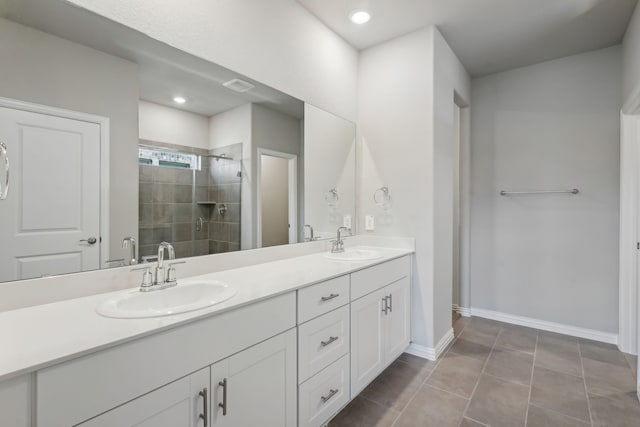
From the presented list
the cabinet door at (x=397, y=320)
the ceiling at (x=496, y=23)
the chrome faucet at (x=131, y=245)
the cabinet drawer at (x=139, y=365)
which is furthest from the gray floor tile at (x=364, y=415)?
the ceiling at (x=496, y=23)

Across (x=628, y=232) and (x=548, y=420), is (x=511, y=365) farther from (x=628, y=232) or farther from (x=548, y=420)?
(x=628, y=232)

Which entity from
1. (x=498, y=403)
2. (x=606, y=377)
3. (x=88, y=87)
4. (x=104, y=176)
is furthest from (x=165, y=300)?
(x=606, y=377)

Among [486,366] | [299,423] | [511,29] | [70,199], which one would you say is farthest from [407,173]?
[70,199]

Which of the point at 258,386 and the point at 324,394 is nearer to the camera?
the point at 258,386

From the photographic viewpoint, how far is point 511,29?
243 cm

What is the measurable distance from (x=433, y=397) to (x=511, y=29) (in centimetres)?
272

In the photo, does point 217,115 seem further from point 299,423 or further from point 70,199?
point 299,423

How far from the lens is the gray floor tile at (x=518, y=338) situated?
2.59 meters

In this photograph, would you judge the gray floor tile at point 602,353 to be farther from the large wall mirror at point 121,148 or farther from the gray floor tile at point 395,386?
the large wall mirror at point 121,148

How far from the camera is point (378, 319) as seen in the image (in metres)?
2.00

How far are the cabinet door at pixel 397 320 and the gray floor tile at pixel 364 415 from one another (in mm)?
344

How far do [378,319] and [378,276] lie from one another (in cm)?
27

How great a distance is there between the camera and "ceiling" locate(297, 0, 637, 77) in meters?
2.14

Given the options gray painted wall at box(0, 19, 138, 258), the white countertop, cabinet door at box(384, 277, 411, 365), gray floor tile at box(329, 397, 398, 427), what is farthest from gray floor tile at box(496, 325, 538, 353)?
gray painted wall at box(0, 19, 138, 258)
